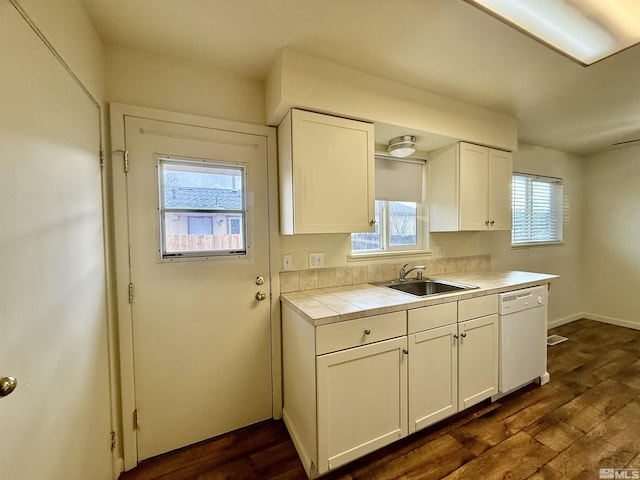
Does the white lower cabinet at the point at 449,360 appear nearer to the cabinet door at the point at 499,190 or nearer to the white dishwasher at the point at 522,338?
the white dishwasher at the point at 522,338

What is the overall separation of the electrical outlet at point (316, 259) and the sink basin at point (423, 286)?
0.53m

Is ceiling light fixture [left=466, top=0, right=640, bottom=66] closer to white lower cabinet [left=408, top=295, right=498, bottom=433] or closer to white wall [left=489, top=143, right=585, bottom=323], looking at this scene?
white lower cabinet [left=408, top=295, right=498, bottom=433]

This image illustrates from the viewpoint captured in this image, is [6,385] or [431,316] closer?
[6,385]

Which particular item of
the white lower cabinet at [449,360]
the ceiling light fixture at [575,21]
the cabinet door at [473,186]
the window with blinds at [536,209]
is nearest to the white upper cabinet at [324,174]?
the white lower cabinet at [449,360]

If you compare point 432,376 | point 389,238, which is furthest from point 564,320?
point 432,376

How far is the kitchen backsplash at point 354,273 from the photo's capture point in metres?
1.99

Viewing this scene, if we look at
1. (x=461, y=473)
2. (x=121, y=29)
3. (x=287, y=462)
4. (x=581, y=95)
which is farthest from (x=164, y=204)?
(x=581, y=95)

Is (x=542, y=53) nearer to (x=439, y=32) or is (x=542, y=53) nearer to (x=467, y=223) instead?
(x=439, y=32)

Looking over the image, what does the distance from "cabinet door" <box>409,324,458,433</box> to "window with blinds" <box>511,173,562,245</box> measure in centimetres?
218

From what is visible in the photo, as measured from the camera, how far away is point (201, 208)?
1685mm

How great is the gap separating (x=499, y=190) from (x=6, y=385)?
10.7 ft

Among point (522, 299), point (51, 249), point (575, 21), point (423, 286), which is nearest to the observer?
point (51, 249)

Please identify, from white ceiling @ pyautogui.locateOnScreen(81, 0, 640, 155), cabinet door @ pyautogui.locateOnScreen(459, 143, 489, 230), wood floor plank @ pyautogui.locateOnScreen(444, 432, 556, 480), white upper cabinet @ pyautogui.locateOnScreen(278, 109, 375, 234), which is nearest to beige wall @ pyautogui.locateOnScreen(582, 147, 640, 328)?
white ceiling @ pyautogui.locateOnScreen(81, 0, 640, 155)

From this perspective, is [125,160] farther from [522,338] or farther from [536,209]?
[536,209]
